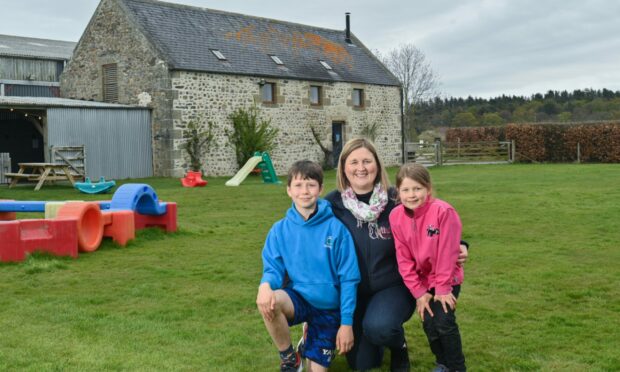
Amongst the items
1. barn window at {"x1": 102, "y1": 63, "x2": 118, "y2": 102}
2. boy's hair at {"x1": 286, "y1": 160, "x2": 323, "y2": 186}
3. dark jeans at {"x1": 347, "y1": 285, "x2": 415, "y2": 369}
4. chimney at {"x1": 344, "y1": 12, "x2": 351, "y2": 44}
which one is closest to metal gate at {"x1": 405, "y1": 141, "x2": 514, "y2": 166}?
chimney at {"x1": 344, "y1": 12, "x2": 351, "y2": 44}

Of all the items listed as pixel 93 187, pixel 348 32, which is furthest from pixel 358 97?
pixel 93 187

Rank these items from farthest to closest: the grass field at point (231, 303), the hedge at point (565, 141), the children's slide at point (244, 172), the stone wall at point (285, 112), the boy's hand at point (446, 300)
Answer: the hedge at point (565, 141) < the stone wall at point (285, 112) < the children's slide at point (244, 172) < the grass field at point (231, 303) < the boy's hand at point (446, 300)

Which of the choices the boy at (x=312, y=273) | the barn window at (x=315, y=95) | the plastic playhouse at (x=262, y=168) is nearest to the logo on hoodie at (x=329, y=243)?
the boy at (x=312, y=273)

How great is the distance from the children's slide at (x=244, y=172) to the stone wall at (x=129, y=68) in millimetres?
3876

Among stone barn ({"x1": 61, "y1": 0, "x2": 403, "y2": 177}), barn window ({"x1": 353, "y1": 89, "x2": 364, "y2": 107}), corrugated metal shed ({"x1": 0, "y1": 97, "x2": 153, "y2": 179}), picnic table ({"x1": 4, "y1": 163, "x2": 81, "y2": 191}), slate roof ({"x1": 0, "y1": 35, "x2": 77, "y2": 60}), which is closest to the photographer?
picnic table ({"x1": 4, "y1": 163, "x2": 81, "y2": 191})

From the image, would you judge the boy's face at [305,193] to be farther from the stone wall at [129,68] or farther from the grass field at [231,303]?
the stone wall at [129,68]

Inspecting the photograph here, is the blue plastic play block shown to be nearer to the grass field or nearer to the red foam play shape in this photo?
the red foam play shape

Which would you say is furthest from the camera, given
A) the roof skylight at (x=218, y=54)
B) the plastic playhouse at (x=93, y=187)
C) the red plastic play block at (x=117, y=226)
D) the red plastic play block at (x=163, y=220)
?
the roof skylight at (x=218, y=54)

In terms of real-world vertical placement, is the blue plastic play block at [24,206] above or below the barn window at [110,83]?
below

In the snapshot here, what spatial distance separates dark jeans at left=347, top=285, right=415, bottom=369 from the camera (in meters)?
4.12

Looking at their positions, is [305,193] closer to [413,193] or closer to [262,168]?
[413,193]

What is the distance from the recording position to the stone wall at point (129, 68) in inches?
965

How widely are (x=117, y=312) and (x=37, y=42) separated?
3994cm

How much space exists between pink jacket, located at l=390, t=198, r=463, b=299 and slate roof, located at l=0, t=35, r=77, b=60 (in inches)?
1414
